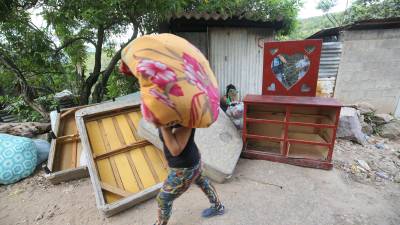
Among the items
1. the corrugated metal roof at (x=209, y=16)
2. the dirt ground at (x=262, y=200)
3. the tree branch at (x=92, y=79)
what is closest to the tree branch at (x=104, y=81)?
the tree branch at (x=92, y=79)

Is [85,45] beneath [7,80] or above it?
above

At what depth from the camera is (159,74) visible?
1.32 meters

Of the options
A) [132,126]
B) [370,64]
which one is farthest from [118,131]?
[370,64]

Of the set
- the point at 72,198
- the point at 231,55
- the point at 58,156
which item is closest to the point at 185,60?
the point at 72,198

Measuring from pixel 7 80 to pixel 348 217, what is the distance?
7.00 meters

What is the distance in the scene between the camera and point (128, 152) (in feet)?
10.6

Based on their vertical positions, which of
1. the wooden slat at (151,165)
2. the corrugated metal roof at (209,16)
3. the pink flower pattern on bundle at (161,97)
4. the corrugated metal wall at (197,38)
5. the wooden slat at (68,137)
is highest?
the corrugated metal roof at (209,16)

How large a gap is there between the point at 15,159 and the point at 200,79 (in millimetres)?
3290

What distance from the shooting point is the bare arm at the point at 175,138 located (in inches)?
63.4

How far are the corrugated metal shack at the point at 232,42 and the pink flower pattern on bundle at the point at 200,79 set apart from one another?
3990 millimetres

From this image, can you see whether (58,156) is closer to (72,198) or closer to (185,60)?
(72,198)

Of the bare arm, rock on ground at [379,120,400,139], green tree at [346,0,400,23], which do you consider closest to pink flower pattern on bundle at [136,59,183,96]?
the bare arm

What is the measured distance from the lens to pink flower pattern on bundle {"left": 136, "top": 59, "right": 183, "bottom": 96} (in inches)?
51.3

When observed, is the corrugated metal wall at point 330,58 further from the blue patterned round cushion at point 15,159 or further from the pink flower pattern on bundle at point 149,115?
the blue patterned round cushion at point 15,159
